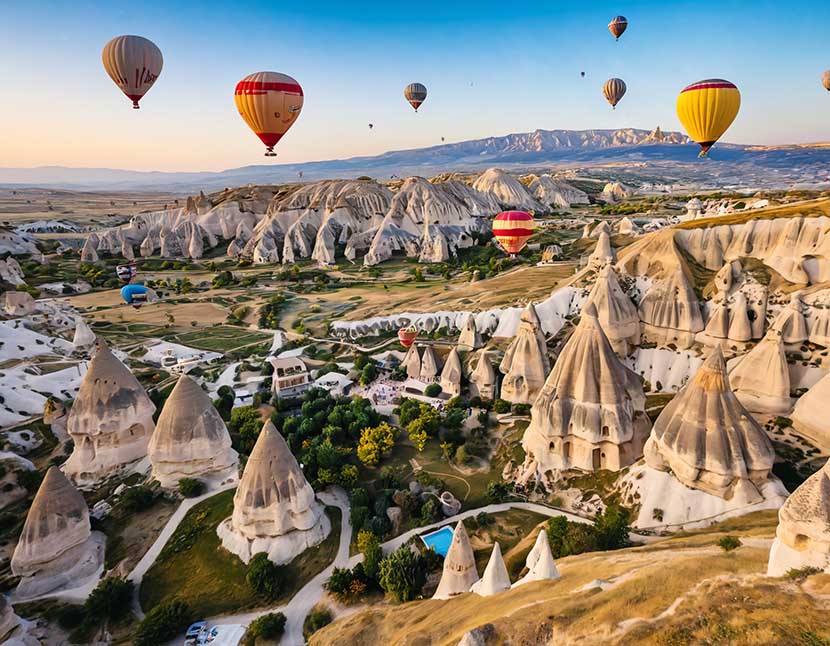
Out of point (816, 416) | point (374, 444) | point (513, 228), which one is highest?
point (513, 228)

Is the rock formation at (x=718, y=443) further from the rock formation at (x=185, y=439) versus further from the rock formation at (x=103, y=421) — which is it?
the rock formation at (x=103, y=421)

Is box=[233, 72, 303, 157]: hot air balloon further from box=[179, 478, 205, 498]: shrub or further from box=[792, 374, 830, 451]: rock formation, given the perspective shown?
box=[792, 374, 830, 451]: rock formation

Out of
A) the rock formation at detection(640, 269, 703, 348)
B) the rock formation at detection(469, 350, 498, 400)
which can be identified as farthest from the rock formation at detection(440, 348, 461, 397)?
the rock formation at detection(640, 269, 703, 348)

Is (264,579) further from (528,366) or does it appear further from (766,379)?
(766,379)

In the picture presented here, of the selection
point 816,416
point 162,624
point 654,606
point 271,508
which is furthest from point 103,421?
point 816,416

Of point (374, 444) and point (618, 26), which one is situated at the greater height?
point (618, 26)

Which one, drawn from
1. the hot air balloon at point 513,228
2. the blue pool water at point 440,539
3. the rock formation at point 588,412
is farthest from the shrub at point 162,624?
the hot air balloon at point 513,228
